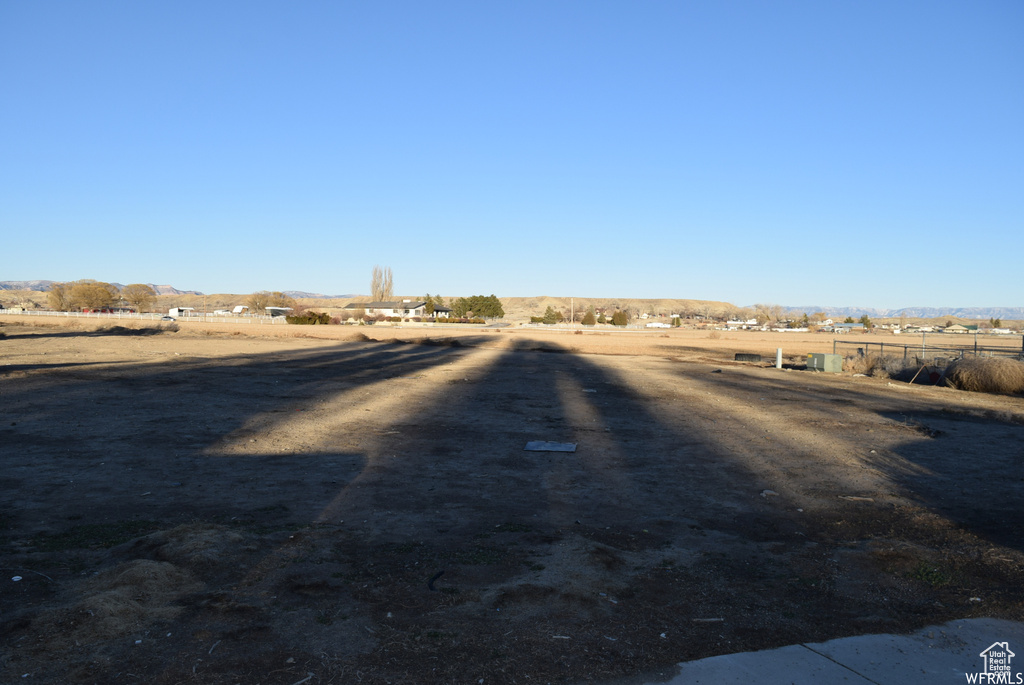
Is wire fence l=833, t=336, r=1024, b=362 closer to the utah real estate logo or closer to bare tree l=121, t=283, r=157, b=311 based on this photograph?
the utah real estate logo

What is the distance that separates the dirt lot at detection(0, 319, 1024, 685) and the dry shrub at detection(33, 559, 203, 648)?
0.02 metres

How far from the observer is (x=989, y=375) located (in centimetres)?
2309

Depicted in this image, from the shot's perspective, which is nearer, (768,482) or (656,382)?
(768,482)

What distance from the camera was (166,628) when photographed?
4391mm

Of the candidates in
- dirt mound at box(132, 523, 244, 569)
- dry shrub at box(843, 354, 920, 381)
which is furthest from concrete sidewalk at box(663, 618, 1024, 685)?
dry shrub at box(843, 354, 920, 381)

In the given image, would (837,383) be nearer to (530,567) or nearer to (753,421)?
(753,421)

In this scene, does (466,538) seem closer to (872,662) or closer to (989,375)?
(872,662)

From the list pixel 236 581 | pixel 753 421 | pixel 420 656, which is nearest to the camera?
pixel 420 656

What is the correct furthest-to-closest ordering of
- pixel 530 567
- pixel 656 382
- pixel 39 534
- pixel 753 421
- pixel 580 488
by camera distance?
pixel 656 382, pixel 753 421, pixel 580 488, pixel 39 534, pixel 530 567

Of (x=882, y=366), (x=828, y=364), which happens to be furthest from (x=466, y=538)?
(x=882, y=366)

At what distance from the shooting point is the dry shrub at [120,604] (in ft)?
14.0

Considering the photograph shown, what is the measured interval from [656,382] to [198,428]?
51.2 ft

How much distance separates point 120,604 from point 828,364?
3056cm

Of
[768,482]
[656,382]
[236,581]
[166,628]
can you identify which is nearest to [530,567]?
[236,581]
